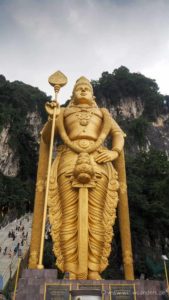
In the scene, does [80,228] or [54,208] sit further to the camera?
[54,208]

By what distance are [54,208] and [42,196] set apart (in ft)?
1.57

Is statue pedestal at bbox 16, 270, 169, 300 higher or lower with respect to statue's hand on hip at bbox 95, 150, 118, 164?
lower

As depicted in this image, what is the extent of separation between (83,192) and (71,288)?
5.16ft

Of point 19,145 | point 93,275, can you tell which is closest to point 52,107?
point 93,275

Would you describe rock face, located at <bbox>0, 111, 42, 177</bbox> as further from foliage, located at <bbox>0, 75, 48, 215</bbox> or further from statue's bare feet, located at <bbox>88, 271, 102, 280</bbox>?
statue's bare feet, located at <bbox>88, 271, 102, 280</bbox>

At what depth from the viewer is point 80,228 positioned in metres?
4.99

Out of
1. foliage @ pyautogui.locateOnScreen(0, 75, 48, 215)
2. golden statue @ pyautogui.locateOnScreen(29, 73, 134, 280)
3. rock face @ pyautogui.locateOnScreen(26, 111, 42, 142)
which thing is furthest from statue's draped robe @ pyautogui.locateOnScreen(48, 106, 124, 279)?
rock face @ pyautogui.locateOnScreen(26, 111, 42, 142)

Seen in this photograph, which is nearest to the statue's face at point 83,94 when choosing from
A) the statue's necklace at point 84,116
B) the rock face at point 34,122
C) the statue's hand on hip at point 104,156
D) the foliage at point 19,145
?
the statue's necklace at point 84,116

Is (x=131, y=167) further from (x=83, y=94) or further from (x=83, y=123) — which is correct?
(x=83, y=123)

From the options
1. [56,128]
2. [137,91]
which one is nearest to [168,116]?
[137,91]

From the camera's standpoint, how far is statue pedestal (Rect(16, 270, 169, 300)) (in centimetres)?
405

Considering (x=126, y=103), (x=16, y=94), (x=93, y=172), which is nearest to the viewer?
(x=93, y=172)

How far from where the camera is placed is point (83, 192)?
17.2 feet

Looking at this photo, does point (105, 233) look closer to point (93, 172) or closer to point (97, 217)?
point (97, 217)
